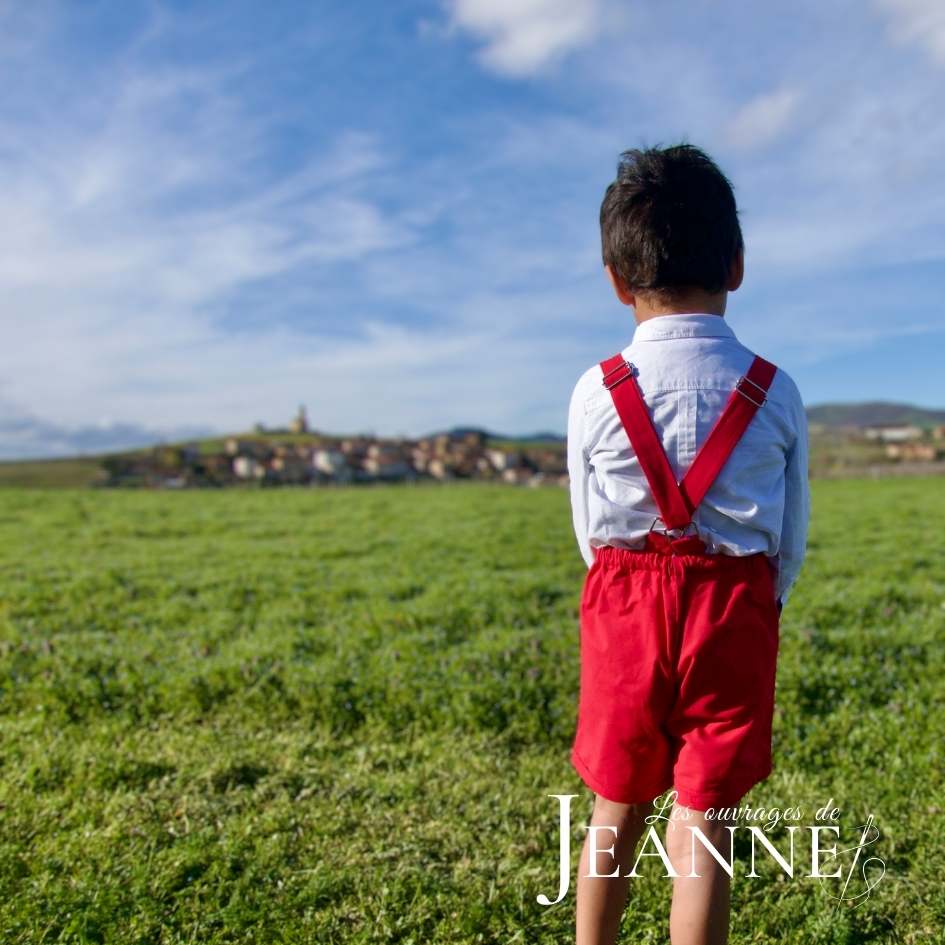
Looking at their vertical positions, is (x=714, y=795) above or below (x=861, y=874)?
above

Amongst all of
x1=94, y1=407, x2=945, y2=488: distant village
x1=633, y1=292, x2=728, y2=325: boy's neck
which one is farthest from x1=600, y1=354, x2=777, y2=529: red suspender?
x1=94, y1=407, x2=945, y2=488: distant village

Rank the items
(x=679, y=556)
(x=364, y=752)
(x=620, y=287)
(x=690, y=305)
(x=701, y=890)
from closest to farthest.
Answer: (x=701, y=890) < (x=679, y=556) < (x=690, y=305) < (x=620, y=287) < (x=364, y=752)

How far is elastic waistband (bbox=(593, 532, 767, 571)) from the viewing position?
9.09ft

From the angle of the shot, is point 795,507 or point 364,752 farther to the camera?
point 364,752

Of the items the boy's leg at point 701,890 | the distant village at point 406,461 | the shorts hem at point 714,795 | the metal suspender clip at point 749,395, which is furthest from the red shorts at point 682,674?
the distant village at point 406,461

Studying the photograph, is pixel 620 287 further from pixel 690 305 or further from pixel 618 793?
pixel 618 793

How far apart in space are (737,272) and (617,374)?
63cm

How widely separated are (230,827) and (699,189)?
4074 millimetres

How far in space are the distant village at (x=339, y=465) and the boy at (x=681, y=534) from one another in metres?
31.2

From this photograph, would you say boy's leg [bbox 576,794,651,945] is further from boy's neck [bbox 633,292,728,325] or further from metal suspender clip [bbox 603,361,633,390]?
boy's neck [bbox 633,292,728,325]

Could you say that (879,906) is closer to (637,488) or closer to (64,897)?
(637,488)

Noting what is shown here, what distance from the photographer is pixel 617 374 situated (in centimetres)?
286

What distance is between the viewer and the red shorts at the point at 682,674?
2715 millimetres

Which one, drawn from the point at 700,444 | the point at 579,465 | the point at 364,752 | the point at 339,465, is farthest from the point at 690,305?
the point at 339,465
